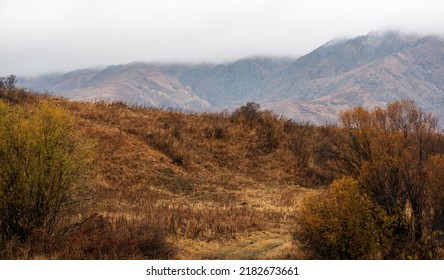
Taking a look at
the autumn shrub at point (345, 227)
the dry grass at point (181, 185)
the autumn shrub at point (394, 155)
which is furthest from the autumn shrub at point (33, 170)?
the autumn shrub at point (394, 155)

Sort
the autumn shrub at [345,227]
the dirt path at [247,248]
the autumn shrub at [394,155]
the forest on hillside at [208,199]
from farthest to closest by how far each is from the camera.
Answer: the dirt path at [247,248]
the autumn shrub at [394,155]
the forest on hillside at [208,199]
the autumn shrub at [345,227]

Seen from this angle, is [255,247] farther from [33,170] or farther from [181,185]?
[181,185]

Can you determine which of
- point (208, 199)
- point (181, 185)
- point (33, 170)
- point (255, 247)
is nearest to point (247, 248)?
point (255, 247)

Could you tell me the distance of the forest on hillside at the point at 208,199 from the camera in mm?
10438

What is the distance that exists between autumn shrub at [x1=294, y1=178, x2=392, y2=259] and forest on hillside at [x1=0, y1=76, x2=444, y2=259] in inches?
1.0

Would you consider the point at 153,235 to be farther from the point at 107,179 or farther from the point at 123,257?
the point at 107,179

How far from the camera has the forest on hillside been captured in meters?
10.4

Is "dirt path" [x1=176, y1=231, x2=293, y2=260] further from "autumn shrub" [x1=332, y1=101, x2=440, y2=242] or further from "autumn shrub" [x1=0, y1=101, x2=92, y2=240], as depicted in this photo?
"autumn shrub" [x1=0, y1=101, x2=92, y2=240]

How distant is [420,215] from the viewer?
37.1ft

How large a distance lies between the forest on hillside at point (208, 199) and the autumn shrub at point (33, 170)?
0.08ft

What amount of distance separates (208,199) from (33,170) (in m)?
10.8

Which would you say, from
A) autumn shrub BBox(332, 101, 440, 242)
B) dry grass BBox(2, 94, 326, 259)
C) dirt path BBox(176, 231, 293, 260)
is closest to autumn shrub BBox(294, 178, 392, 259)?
autumn shrub BBox(332, 101, 440, 242)

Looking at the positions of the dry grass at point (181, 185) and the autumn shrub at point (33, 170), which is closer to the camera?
the autumn shrub at point (33, 170)

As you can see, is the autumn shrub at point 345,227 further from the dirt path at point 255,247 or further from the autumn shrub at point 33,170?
the autumn shrub at point 33,170
